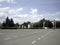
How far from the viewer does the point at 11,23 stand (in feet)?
627

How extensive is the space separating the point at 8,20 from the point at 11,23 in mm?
6057

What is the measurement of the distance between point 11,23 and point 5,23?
7.13 meters

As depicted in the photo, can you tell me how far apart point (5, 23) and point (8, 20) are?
6.20 meters

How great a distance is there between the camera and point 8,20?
19375 centimetres

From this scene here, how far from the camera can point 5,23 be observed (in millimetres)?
189750
